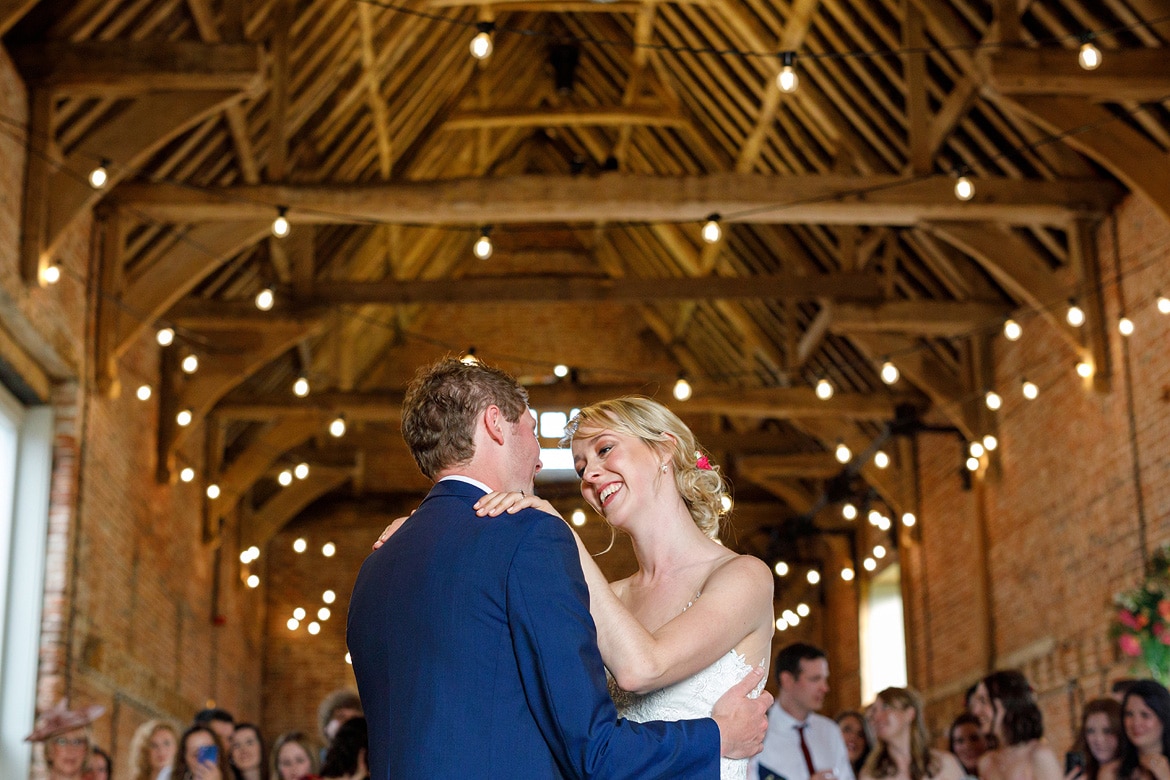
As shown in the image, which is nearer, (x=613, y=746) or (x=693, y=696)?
(x=613, y=746)

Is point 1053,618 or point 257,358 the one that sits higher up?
point 257,358

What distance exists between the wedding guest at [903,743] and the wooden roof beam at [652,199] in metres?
4.18

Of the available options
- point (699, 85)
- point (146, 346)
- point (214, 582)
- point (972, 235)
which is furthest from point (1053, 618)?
point (214, 582)

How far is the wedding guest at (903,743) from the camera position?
597 cm

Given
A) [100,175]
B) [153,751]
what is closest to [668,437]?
[153,751]

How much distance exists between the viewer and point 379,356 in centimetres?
1877

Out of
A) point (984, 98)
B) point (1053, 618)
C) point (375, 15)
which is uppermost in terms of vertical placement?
point (375, 15)

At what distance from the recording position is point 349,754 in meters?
5.12

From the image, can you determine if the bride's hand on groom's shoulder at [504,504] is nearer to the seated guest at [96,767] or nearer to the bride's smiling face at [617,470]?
the bride's smiling face at [617,470]

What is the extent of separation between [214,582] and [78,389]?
623cm

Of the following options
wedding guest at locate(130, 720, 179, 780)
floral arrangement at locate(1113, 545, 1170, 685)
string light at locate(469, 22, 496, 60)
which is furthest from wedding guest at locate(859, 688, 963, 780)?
string light at locate(469, 22, 496, 60)

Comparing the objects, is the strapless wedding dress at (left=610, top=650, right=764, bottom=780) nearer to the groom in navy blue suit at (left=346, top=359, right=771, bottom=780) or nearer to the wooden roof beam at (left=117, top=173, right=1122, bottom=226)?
the groom in navy blue suit at (left=346, top=359, right=771, bottom=780)

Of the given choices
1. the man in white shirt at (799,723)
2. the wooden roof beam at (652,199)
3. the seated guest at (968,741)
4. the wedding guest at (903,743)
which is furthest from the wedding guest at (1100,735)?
the wooden roof beam at (652,199)

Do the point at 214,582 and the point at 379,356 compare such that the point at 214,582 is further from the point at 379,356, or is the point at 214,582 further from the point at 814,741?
the point at 814,741
